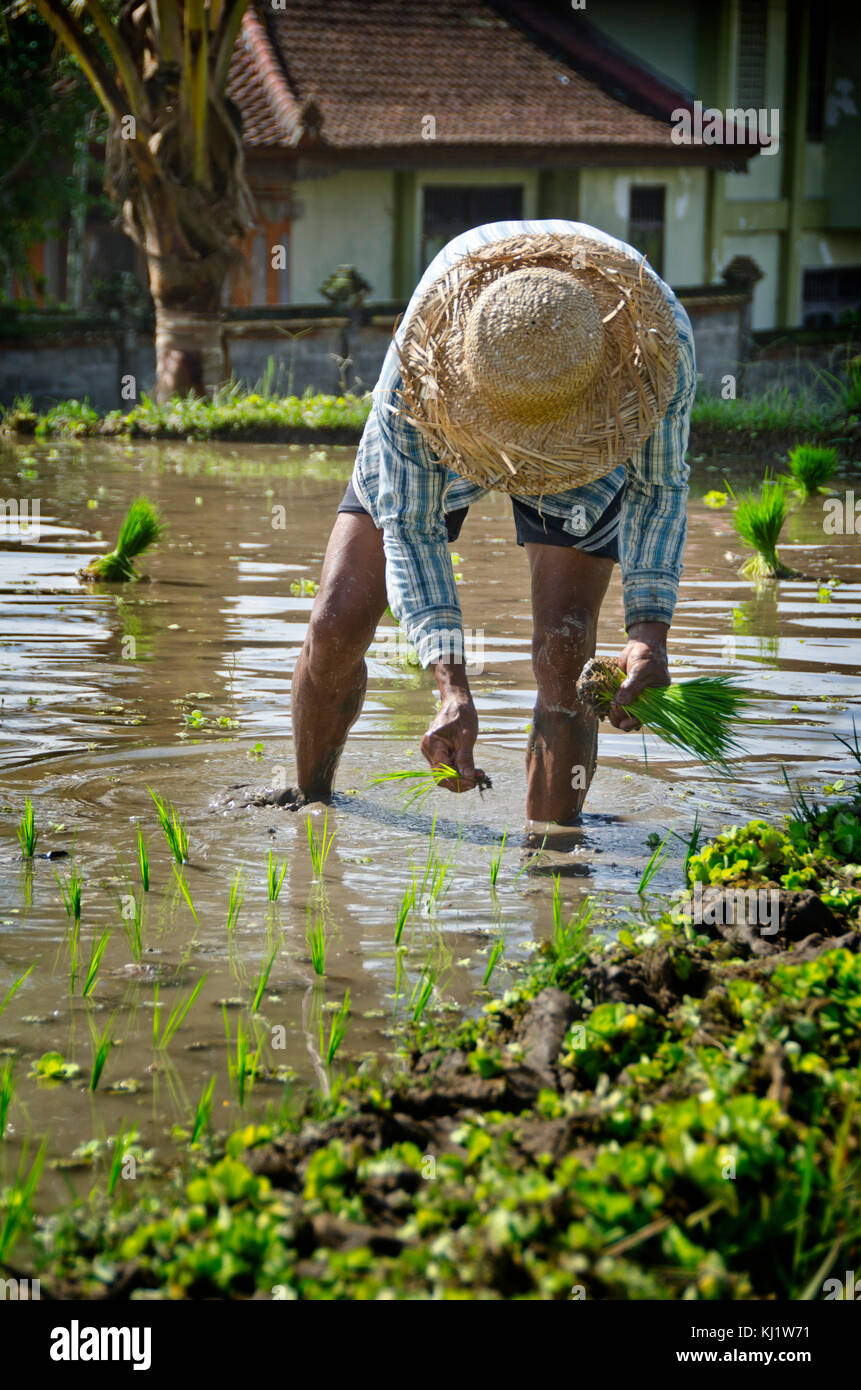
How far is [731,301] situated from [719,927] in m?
17.2

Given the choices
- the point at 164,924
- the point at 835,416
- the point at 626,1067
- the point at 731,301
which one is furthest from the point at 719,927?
the point at 731,301

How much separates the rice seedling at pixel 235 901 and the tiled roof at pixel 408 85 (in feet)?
59.3

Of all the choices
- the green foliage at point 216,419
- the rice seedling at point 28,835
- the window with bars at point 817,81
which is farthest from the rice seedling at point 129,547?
the window with bars at point 817,81

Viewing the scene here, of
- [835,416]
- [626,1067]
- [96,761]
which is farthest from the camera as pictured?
[835,416]

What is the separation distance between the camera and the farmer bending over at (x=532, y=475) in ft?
11.9

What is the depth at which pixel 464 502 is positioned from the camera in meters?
4.31

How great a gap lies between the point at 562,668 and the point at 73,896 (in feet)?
4.95

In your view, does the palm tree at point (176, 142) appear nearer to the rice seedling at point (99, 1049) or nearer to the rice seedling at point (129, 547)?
the rice seedling at point (129, 547)

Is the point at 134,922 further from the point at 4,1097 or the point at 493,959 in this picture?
the point at 4,1097

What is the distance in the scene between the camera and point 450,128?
22.0 m

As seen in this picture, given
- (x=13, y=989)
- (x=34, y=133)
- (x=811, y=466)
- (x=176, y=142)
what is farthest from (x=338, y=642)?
(x=34, y=133)

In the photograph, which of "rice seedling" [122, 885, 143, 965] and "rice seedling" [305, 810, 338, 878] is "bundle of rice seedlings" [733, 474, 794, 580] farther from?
"rice seedling" [122, 885, 143, 965]
